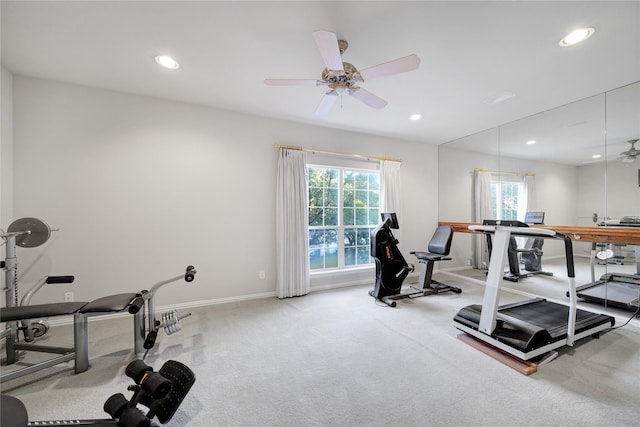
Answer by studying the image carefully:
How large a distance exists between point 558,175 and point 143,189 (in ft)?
19.2

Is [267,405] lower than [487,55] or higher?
lower

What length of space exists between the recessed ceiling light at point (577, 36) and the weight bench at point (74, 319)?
14.0ft

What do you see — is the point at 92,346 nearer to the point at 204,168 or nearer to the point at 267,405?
the point at 267,405

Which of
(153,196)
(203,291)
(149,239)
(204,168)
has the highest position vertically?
(204,168)

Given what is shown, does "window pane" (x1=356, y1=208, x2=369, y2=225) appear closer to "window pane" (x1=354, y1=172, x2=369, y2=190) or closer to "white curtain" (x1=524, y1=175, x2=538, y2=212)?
"window pane" (x1=354, y1=172, x2=369, y2=190)

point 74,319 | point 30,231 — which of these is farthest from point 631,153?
point 30,231

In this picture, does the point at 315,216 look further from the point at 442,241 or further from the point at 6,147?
the point at 6,147

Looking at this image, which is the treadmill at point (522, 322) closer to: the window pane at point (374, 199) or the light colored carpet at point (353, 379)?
the light colored carpet at point (353, 379)

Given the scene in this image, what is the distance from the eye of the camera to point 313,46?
2246 millimetres

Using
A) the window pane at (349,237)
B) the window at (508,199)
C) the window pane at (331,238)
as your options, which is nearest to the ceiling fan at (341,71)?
the window pane at (331,238)

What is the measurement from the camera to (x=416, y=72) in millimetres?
2635

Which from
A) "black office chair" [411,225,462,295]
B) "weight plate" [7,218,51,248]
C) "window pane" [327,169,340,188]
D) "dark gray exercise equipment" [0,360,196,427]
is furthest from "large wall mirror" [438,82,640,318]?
"weight plate" [7,218,51,248]

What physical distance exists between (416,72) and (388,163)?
2.22 metres

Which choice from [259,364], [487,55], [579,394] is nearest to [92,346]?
[259,364]
